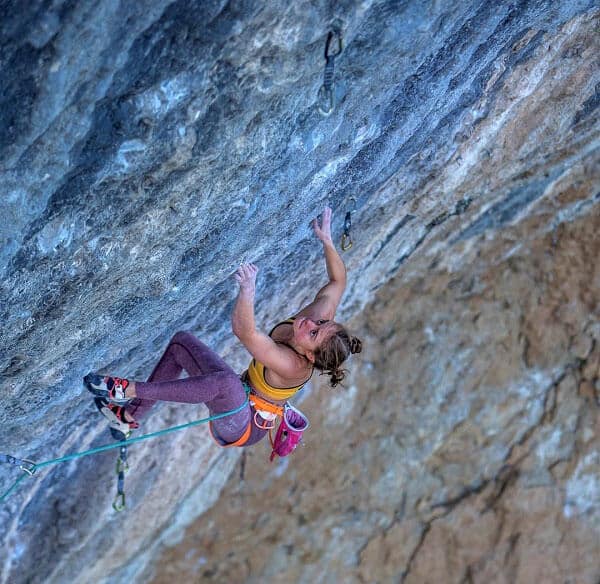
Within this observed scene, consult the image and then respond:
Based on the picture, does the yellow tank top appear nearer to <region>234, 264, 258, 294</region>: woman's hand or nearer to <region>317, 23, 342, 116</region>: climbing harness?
<region>234, 264, 258, 294</region>: woman's hand

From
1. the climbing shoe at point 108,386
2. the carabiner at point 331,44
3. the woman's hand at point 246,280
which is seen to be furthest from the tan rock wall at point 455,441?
the carabiner at point 331,44

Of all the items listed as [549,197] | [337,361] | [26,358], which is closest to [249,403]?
[337,361]

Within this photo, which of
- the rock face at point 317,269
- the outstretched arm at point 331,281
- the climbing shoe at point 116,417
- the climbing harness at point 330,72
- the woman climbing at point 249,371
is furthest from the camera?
the outstretched arm at point 331,281

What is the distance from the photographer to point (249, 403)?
12.8 ft

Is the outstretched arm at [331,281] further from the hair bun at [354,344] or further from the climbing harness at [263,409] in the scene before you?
the climbing harness at [263,409]

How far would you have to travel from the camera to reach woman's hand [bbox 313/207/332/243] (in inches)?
153

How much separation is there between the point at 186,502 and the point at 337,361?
3.43 m

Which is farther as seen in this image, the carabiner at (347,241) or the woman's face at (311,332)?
the carabiner at (347,241)

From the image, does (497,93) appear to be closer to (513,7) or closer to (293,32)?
(513,7)

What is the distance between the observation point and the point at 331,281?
13.0 feet

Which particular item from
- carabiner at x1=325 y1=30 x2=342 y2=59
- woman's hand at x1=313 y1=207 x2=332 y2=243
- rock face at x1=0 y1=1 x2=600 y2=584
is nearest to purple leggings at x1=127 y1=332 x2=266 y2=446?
rock face at x1=0 y1=1 x2=600 y2=584

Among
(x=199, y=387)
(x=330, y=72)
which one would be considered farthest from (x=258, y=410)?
(x=330, y=72)

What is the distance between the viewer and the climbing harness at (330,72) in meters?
2.62

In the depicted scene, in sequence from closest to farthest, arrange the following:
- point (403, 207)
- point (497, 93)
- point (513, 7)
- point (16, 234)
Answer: point (16, 234)
point (513, 7)
point (497, 93)
point (403, 207)
